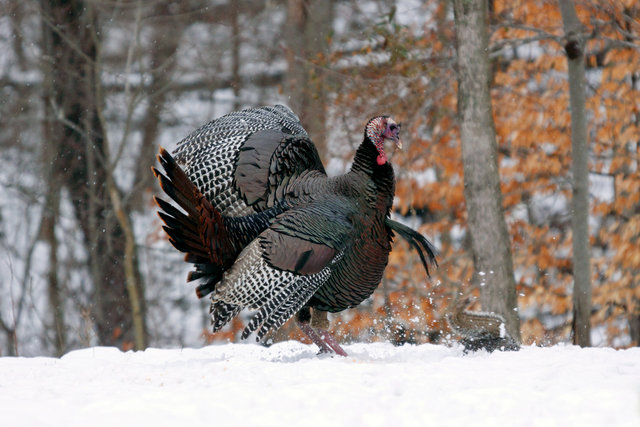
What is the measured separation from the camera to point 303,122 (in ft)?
34.0

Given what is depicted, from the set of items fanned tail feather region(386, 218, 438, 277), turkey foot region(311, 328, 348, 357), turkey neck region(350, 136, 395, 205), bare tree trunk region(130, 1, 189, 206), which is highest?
bare tree trunk region(130, 1, 189, 206)

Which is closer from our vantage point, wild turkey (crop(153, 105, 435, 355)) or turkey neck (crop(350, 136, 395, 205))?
wild turkey (crop(153, 105, 435, 355))

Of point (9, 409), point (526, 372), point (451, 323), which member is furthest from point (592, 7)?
point (9, 409)

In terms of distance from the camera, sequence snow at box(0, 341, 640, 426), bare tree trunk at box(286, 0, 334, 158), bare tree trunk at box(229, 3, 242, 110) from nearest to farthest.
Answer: snow at box(0, 341, 640, 426), bare tree trunk at box(286, 0, 334, 158), bare tree trunk at box(229, 3, 242, 110)

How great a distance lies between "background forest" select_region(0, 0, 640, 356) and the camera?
404 inches

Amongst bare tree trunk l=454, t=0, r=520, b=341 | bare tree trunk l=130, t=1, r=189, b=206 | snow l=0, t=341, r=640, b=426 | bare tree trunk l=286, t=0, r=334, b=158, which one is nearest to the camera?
snow l=0, t=341, r=640, b=426

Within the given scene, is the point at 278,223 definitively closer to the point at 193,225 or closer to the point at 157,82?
the point at 193,225

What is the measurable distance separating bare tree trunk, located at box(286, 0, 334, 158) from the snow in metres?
5.15

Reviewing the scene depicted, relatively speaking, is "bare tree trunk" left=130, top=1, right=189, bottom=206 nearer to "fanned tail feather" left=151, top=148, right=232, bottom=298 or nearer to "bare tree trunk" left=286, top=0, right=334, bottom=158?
"bare tree trunk" left=286, top=0, right=334, bottom=158

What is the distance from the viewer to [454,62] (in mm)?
8336

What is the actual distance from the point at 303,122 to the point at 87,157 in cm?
438

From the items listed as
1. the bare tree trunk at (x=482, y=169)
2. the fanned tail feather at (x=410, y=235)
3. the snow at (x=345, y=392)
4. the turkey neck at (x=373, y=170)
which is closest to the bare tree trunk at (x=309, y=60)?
the bare tree trunk at (x=482, y=169)

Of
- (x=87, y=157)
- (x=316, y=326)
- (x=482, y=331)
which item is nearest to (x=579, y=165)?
(x=482, y=331)

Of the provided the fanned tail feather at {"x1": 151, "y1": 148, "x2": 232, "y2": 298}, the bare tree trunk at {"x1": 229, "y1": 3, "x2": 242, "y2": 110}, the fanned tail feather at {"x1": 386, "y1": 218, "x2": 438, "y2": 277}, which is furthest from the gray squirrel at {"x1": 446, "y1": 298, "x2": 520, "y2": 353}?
the bare tree trunk at {"x1": 229, "y1": 3, "x2": 242, "y2": 110}
